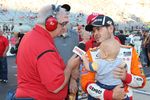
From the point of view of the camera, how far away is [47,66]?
2.19 metres

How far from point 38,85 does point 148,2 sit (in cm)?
4546

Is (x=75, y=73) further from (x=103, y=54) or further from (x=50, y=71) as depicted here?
(x=50, y=71)

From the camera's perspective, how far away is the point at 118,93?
2436 mm

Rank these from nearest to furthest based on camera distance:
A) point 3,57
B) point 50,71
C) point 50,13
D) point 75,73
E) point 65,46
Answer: point 50,71, point 50,13, point 75,73, point 65,46, point 3,57

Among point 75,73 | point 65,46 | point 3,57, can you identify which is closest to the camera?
point 75,73

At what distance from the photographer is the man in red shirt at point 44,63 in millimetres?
2215

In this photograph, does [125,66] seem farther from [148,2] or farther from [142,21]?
[148,2]

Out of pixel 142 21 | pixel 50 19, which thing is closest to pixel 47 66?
pixel 50 19

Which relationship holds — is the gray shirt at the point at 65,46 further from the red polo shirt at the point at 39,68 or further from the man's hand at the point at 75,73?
the red polo shirt at the point at 39,68

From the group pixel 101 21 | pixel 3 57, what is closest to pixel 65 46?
pixel 101 21

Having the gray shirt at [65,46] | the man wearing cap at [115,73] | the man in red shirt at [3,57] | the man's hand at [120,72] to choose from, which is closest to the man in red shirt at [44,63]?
the man wearing cap at [115,73]

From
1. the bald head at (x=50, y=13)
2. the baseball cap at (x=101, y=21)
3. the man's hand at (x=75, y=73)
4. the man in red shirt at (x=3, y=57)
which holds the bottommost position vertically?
the man in red shirt at (x=3, y=57)

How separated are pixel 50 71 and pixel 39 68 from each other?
78 millimetres

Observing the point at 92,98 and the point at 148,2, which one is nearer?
the point at 92,98
